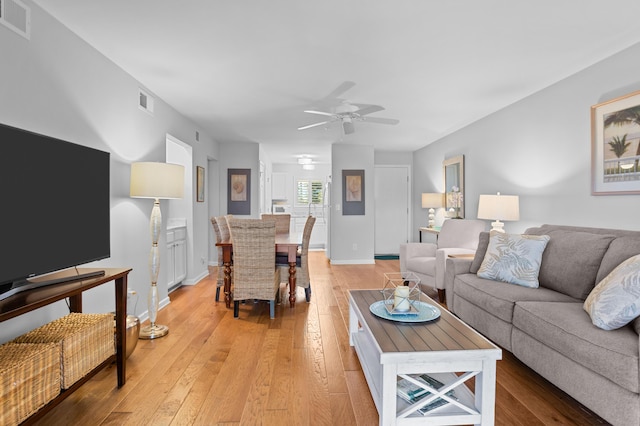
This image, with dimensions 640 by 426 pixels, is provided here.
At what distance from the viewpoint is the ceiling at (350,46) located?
2.16 metres

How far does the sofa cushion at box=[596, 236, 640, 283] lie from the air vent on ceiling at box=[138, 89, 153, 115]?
4.08 metres

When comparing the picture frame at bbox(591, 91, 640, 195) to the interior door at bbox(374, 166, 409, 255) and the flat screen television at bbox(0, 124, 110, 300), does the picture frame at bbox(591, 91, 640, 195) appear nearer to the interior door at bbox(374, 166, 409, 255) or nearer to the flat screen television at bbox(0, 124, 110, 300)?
the flat screen television at bbox(0, 124, 110, 300)

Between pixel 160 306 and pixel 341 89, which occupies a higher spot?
pixel 341 89

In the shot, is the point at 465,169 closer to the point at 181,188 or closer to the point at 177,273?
the point at 181,188

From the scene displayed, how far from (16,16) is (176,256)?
316 centimetres

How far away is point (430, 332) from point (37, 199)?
2.13 meters

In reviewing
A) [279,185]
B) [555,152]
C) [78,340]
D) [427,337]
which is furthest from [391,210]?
[78,340]

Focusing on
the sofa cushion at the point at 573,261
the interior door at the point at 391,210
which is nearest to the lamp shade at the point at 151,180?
the sofa cushion at the point at 573,261

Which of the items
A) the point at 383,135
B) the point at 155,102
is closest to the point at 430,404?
the point at 155,102

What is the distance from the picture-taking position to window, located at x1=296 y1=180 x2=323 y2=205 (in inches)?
371

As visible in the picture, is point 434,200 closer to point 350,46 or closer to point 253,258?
point 253,258

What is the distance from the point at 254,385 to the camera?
221cm

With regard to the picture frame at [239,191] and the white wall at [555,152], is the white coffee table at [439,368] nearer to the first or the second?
the white wall at [555,152]

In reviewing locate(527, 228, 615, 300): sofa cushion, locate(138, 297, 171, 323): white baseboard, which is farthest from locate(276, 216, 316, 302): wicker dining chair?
locate(527, 228, 615, 300): sofa cushion
